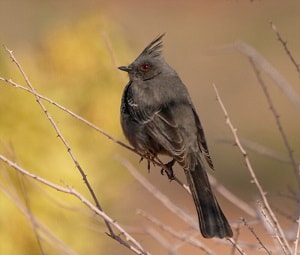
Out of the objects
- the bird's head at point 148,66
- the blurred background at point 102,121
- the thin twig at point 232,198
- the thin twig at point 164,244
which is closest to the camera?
the thin twig at point 164,244

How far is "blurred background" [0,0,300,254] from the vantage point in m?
8.35

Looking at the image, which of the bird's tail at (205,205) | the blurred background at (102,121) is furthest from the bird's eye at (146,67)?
the bird's tail at (205,205)

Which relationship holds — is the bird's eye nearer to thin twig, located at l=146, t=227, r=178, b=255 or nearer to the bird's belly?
the bird's belly

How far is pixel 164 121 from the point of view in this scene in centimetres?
584

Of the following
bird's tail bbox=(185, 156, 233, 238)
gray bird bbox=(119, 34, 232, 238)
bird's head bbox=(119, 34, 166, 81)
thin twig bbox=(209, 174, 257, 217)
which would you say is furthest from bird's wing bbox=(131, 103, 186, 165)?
bird's head bbox=(119, 34, 166, 81)

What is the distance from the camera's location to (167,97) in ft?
20.0

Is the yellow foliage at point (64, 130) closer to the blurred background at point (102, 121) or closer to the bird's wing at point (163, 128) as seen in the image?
the blurred background at point (102, 121)

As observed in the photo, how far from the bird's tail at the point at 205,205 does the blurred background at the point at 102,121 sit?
0.32 meters

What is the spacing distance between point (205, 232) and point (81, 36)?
7.12 m

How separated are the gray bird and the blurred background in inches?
9.5

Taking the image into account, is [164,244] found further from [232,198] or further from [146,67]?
[146,67]

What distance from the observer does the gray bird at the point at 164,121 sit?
5461 millimetres

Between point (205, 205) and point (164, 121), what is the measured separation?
0.96 meters

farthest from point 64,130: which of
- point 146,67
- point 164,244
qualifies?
point 164,244
